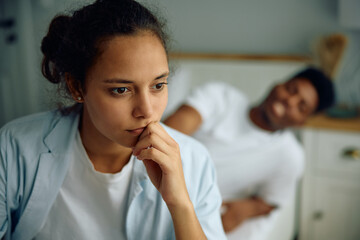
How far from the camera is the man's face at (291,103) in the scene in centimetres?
156

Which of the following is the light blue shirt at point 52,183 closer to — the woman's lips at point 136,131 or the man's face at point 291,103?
the woman's lips at point 136,131

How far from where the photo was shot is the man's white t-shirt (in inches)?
62.4

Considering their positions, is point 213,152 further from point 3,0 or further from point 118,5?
point 3,0

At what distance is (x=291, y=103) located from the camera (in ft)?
5.13

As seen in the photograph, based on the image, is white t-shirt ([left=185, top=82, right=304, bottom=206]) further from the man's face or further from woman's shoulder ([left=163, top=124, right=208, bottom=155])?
woman's shoulder ([left=163, top=124, right=208, bottom=155])

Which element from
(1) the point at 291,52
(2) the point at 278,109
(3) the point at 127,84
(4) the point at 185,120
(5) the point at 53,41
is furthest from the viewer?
(1) the point at 291,52

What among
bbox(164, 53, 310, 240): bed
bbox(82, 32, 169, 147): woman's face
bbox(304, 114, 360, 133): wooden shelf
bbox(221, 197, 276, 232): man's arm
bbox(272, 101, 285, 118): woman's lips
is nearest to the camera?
bbox(82, 32, 169, 147): woman's face

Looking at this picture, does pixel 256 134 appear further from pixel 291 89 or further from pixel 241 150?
pixel 291 89

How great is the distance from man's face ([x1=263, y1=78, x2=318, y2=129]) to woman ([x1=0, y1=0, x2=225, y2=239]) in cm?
69

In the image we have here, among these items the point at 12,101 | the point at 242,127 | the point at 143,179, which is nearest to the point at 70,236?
the point at 143,179

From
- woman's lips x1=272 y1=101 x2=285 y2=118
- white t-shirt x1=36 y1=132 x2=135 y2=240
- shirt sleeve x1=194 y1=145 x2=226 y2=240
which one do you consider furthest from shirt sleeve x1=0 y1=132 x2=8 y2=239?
woman's lips x1=272 y1=101 x2=285 y2=118

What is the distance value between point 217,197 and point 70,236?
37 centimetres

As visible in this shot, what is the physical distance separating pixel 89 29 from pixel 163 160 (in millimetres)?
308

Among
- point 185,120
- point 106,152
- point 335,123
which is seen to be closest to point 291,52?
point 335,123
